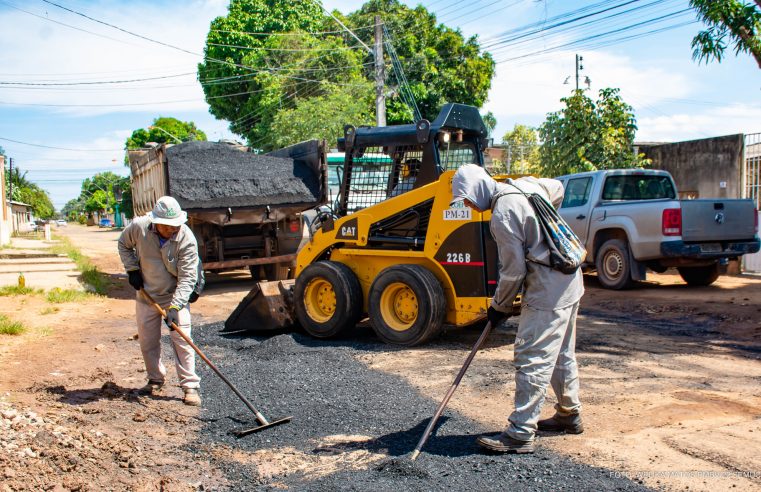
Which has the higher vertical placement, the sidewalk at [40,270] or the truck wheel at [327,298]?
the truck wheel at [327,298]

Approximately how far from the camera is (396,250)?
7266mm

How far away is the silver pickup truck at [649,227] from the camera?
32.3 feet

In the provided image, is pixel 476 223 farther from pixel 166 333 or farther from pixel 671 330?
pixel 166 333

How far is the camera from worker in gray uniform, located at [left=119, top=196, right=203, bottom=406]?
17.6 ft

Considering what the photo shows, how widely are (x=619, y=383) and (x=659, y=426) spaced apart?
3.64 feet

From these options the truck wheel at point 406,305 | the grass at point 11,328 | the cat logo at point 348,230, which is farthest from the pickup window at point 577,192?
the grass at point 11,328

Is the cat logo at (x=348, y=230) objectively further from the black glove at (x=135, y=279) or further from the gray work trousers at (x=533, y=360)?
the gray work trousers at (x=533, y=360)

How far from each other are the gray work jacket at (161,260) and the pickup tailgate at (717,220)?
733 cm

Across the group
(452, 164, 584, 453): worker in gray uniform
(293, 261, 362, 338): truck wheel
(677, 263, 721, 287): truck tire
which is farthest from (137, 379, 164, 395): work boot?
(677, 263, 721, 287): truck tire

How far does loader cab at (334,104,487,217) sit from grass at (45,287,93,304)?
5589 mm

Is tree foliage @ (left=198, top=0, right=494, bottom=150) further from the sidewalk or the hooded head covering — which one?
the hooded head covering

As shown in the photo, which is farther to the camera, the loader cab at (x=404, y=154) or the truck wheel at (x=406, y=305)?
the loader cab at (x=404, y=154)

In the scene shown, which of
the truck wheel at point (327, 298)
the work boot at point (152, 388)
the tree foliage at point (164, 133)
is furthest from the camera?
the tree foliage at point (164, 133)

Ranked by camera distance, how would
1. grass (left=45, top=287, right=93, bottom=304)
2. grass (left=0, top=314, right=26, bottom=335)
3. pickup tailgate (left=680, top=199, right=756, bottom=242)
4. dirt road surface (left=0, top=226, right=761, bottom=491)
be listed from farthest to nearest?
grass (left=45, top=287, right=93, bottom=304)
pickup tailgate (left=680, top=199, right=756, bottom=242)
grass (left=0, top=314, right=26, bottom=335)
dirt road surface (left=0, top=226, right=761, bottom=491)
